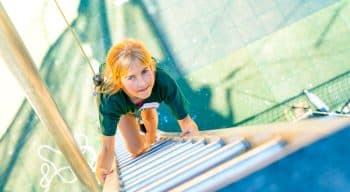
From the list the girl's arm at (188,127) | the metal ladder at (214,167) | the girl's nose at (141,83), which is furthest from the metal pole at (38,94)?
the girl's arm at (188,127)

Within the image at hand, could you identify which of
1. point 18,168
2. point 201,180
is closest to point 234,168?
point 201,180

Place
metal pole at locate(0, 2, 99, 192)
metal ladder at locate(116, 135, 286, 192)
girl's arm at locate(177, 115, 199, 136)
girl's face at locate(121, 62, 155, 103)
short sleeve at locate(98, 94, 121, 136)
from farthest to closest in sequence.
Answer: girl's arm at locate(177, 115, 199, 136)
short sleeve at locate(98, 94, 121, 136)
girl's face at locate(121, 62, 155, 103)
metal pole at locate(0, 2, 99, 192)
metal ladder at locate(116, 135, 286, 192)

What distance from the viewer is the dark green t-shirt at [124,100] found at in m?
1.64

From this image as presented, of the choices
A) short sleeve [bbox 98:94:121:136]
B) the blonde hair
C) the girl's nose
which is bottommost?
the girl's nose

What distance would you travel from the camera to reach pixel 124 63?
1.50m

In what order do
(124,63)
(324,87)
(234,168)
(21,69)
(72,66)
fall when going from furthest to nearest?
(72,66), (324,87), (124,63), (21,69), (234,168)

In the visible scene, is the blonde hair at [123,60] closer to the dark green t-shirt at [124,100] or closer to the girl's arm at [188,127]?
the dark green t-shirt at [124,100]

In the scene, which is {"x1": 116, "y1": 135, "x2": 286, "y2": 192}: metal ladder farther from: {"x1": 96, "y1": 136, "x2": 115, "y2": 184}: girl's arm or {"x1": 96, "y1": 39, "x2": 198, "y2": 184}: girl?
{"x1": 96, "y1": 136, "x2": 115, "y2": 184}: girl's arm

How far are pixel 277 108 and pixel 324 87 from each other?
369mm

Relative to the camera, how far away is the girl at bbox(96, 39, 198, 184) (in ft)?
4.93

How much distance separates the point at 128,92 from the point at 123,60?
6.3 inches

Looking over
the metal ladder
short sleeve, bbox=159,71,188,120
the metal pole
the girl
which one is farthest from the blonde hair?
the metal pole

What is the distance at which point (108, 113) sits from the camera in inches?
65.1

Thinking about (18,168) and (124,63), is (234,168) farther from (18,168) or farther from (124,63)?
(18,168)
